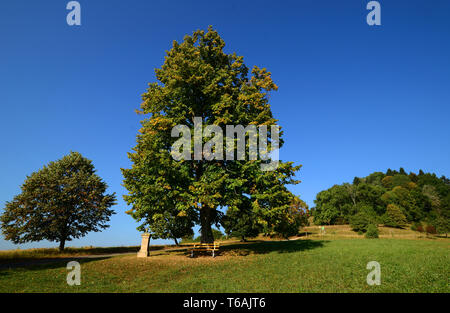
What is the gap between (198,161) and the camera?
2045 cm

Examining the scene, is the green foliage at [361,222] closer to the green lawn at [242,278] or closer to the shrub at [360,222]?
the shrub at [360,222]

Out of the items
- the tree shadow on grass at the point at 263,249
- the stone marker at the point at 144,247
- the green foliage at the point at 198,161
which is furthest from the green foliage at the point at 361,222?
the stone marker at the point at 144,247

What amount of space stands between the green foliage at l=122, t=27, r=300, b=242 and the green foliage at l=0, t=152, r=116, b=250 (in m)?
13.6

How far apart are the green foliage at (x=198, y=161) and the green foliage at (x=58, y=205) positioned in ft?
44.6

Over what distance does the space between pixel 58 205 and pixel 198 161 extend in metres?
19.7

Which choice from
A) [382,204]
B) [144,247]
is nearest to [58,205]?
[144,247]

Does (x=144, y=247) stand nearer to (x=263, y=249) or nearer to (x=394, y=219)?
(x=263, y=249)

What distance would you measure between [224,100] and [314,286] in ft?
48.5

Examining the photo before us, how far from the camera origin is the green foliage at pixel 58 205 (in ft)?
87.0

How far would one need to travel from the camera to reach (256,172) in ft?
60.6

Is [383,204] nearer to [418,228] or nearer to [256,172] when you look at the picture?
[418,228]

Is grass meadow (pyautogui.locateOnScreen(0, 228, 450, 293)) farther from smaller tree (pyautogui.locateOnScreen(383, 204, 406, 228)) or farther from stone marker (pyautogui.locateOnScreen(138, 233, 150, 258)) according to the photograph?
smaller tree (pyautogui.locateOnScreen(383, 204, 406, 228))
